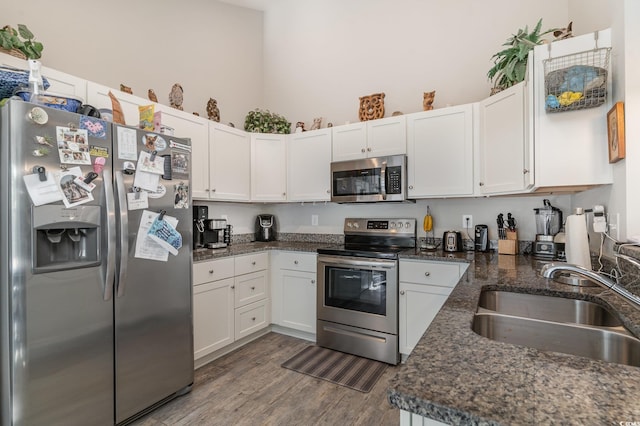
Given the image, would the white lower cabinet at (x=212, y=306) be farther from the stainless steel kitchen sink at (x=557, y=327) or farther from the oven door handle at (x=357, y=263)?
the stainless steel kitchen sink at (x=557, y=327)

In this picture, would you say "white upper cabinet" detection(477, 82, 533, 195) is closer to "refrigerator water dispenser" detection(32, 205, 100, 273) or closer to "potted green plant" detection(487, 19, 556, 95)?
"potted green plant" detection(487, 19, 556, 95)

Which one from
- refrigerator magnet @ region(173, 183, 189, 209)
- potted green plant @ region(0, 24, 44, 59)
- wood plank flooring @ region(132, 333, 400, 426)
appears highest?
potted green plant @ region(0, 24, 44, 59)

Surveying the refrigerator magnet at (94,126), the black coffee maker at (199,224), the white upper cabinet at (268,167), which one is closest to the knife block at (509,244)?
the white upper cabinet at (268,167)

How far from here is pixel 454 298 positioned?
123 centimetres

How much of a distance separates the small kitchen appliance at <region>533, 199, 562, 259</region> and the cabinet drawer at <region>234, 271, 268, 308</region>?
2.38m

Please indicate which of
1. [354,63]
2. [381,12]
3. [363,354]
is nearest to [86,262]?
[363,354]

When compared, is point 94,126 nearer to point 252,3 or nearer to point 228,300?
point 228,300

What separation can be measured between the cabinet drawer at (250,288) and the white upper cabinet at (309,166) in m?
0.93

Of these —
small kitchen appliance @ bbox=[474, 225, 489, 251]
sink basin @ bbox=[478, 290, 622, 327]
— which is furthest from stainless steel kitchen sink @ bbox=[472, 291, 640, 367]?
small kitchen appliance @ bbox=[474, 225, 489, 251]

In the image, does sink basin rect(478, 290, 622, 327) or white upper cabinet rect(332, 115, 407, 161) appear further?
white upper cabinet rect(332, 115, 407, 161)

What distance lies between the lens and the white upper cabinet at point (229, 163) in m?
2.88

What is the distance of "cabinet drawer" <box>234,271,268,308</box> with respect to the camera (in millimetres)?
2771

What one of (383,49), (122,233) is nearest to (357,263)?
(122,233)

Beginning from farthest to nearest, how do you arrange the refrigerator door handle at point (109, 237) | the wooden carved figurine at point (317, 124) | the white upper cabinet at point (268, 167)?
1. the wooden carved figurine at point (317, 124)
2. the white upper cabinet at point (268, 167)
3. the refrigerator door handle at point (109, 237)
